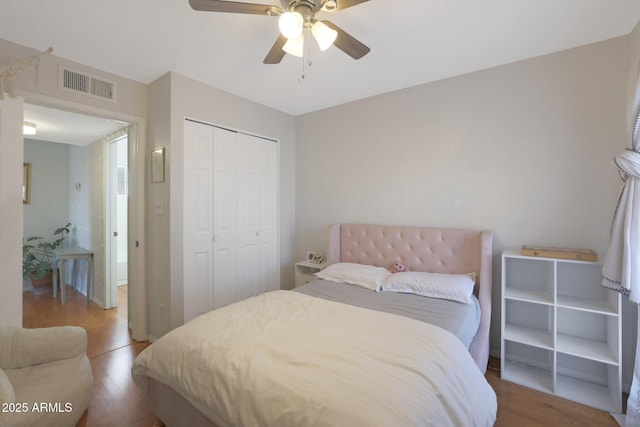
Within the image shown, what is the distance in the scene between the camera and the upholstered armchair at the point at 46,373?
1.40 meters

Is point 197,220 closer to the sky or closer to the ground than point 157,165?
closer to the ground

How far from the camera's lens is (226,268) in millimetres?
3066

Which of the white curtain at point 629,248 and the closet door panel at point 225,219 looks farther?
the closet door panel at point 225,219

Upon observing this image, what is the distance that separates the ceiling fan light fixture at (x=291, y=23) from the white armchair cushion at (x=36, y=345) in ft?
7.73

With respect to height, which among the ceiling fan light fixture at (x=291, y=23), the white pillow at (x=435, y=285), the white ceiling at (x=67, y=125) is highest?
the white ceiling at (x=67, y=125)

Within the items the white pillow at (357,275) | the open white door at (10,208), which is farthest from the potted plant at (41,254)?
the white pillow at (357,275)

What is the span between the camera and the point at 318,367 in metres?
1.22

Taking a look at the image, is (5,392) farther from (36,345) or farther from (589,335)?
(589,335)

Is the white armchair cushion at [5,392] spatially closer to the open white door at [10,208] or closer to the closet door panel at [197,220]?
the open white door at [10,208]

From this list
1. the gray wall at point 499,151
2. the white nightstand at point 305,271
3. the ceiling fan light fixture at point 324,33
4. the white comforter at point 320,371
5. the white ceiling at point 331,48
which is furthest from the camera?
the white nightstand at point 305,271

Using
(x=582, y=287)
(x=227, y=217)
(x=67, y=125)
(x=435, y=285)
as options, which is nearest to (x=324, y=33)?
(x=435, y=285)

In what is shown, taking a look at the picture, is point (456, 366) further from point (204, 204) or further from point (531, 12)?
point (204, 204)

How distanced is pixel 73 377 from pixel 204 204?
1622 millimetres

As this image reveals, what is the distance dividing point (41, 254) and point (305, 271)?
→ 4672 mm
